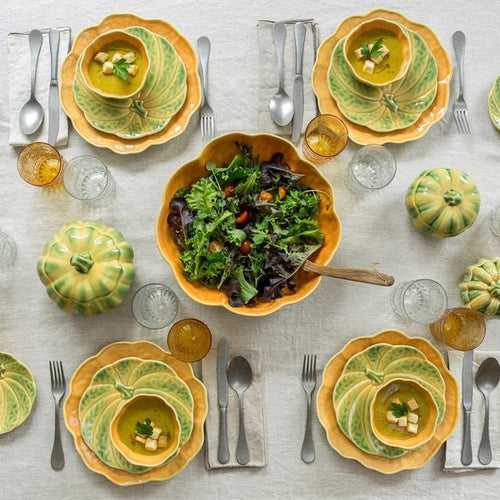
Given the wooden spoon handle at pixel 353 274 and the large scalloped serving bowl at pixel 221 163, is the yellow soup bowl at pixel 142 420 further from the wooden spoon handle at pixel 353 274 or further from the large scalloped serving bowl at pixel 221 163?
the wooden spoon handle at pixel 353 274

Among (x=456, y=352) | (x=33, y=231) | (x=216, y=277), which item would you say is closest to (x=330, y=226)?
(x=216, y=277)

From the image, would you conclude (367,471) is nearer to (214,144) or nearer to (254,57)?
(214,144)

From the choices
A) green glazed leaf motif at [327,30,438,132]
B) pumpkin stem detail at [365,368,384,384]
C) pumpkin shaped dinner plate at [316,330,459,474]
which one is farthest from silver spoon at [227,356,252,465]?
green glazed leaf motif at [327,30,438,132]

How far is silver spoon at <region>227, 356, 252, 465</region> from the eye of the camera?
2.02 meters

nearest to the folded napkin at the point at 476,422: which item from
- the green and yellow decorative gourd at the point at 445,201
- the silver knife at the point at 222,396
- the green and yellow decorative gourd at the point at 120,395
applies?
the green and yellow decorative gourd at the point at 445,201

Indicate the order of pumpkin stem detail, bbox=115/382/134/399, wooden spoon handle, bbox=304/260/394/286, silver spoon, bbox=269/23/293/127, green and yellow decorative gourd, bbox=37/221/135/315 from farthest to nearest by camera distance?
silver spoon, bbox=269/23/293/127 < pumpkin stem detail, bbox=115/382/134/399 < green and yellow decorative gourd, bbox=37/221/135/315 < wooden spoon handle, bbox=304/260/394/286

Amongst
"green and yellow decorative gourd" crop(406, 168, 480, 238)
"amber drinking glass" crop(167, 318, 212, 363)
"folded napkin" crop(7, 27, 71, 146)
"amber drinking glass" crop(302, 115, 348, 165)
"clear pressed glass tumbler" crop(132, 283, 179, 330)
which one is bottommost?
"amber drinking glass" crop(167, 318, 212, 363)

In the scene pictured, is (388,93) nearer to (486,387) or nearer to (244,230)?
(244,230)

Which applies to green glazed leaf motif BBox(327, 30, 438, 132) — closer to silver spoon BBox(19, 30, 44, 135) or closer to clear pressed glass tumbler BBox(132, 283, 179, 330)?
clear pressed glass tumbler BBox(132, 283, 179, 330)

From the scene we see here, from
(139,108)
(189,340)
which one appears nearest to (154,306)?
(189,340)

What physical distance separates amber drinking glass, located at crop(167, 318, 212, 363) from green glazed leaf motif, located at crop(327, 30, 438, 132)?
805 mm

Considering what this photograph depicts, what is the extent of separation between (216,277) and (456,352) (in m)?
0.79

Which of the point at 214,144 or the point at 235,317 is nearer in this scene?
the point at 214,144

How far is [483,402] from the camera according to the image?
2.06 metres
